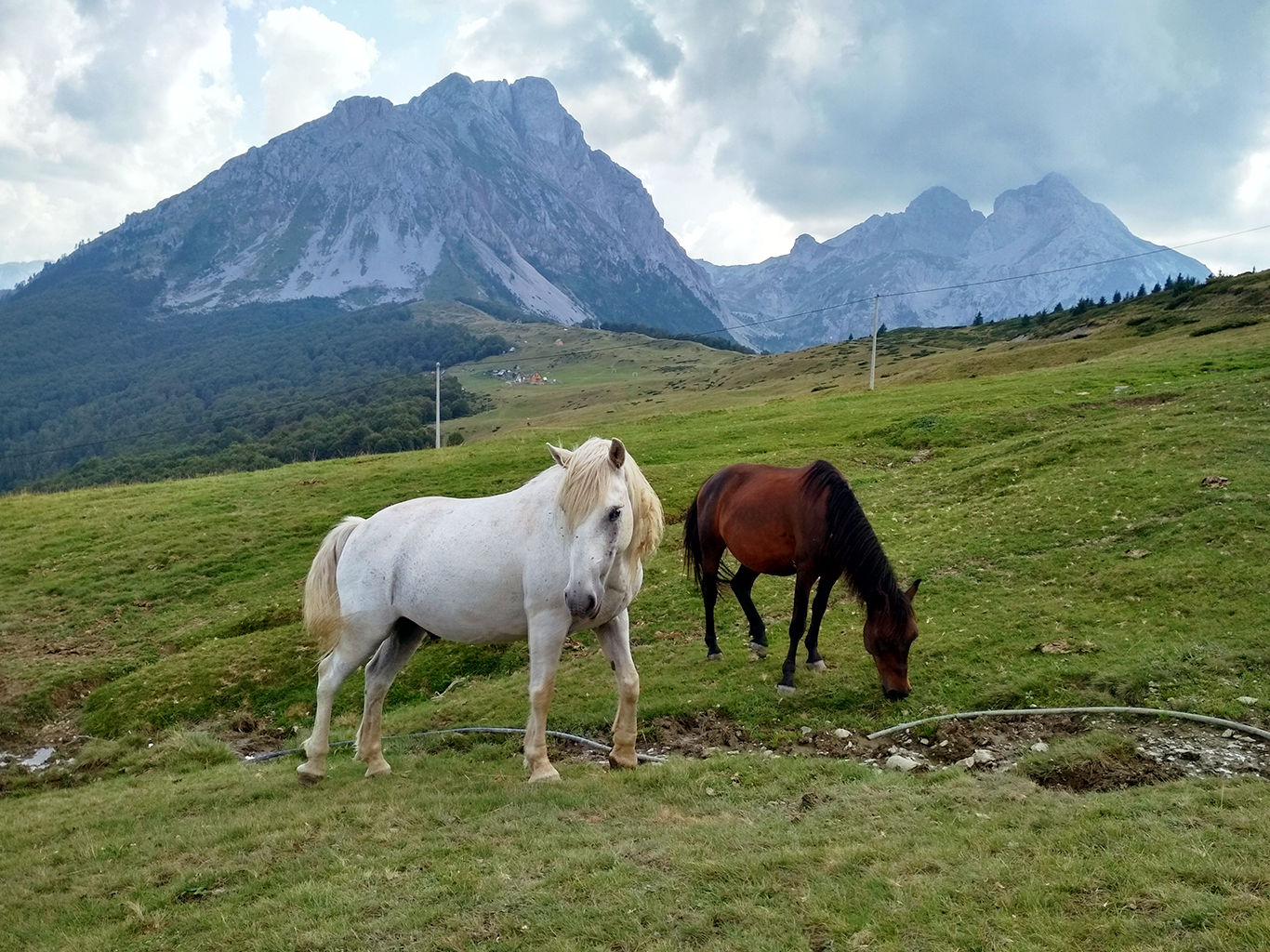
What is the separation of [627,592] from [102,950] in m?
4.30

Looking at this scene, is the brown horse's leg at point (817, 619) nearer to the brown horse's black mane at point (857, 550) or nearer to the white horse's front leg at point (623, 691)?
the brown horse's black mane at point (857, 550)

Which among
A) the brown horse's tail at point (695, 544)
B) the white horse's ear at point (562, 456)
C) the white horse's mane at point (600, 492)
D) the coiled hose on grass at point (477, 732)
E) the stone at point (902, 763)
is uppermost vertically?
the white horse's ear at point (562, 456)

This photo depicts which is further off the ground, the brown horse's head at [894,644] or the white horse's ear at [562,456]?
the white horse's ear at [562,456]

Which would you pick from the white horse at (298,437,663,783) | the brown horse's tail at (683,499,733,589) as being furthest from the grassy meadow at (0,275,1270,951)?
the brown horse's tail at (683,499,733,589)

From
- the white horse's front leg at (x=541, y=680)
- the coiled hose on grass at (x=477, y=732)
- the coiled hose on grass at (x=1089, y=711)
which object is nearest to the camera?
the coiled hose on grass at (x=1089, y=711)

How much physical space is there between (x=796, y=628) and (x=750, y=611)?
5.55 ft

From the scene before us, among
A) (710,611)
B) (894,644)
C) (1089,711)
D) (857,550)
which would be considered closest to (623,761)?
(894,644)

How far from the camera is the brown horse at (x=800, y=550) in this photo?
864 centimetres

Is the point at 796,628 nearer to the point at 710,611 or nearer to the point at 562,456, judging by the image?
the point at 710,611

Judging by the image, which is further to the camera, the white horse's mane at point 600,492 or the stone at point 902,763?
the stone at point 902,763

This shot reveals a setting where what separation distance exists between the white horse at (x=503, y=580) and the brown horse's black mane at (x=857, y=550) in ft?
9.32

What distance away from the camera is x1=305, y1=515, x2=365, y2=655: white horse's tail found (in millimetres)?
7918

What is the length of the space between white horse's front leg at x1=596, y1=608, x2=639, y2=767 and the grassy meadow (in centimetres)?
37

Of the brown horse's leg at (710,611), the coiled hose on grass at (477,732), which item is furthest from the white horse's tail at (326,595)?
the brown horse's leg at (710,611)
